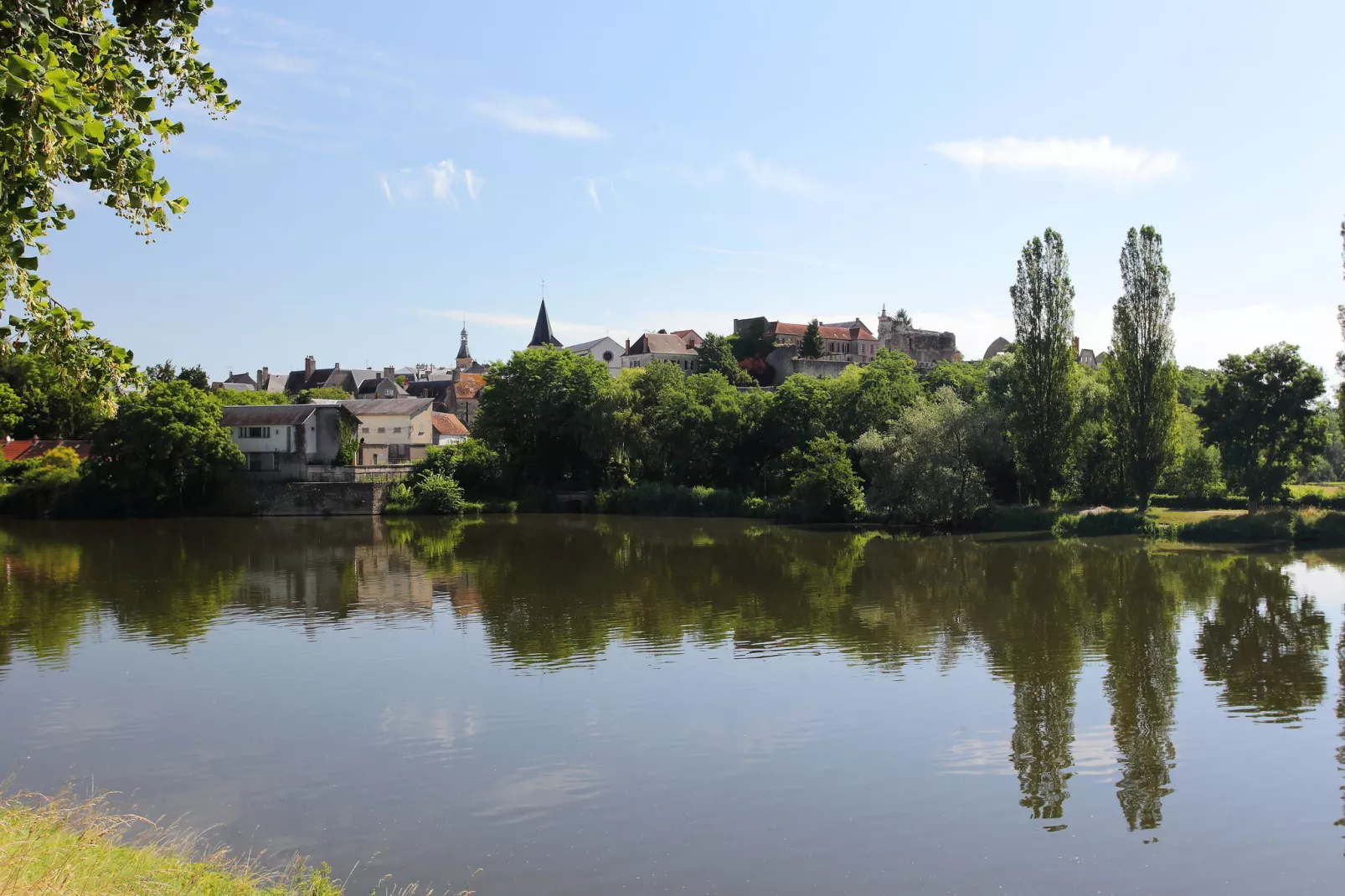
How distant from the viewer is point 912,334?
9038 centimetres

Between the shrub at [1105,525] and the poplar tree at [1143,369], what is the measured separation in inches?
75.9

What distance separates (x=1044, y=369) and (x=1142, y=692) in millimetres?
31342

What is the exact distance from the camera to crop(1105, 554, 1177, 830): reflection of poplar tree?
1230 centimetres

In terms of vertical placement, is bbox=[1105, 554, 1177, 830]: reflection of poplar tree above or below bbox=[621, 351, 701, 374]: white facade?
below

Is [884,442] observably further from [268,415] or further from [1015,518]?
[268,415]

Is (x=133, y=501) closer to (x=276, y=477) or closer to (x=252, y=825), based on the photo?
(x=276, y=477)

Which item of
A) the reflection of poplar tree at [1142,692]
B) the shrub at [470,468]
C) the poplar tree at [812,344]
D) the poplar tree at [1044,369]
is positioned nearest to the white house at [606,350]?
the poplar tree at [812,344]

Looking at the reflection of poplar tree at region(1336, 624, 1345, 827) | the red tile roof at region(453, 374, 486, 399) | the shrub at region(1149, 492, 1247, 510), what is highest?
the red tile roof at region(453, 374, 486, 399)

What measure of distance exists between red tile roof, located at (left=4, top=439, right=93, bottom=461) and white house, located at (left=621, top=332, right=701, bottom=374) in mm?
48378

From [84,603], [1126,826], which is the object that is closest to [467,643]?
[84,603]

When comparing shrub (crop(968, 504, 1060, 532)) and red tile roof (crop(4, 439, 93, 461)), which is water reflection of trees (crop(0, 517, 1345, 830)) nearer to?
shrub (crop(968, 504, 1060, 532))

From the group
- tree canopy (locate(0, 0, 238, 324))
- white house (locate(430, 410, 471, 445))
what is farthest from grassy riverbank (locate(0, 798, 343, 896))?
white house (locate(430, 410, 471, 445))

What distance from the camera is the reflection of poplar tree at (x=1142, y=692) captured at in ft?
40.3

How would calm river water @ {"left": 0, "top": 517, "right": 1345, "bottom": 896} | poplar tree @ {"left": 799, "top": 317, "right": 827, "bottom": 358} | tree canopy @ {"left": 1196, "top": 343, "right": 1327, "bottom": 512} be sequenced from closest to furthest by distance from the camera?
calm river water @ {"left": 0, "top": 517, "right": 1345, "bottom": 896}
tree canopy @ {"left": 1196, "top": 343, "right": 1327, "bottom": 512}
poplar tree @ {"left": 799, "top": 317, "right": 827, "bottom": 358}
